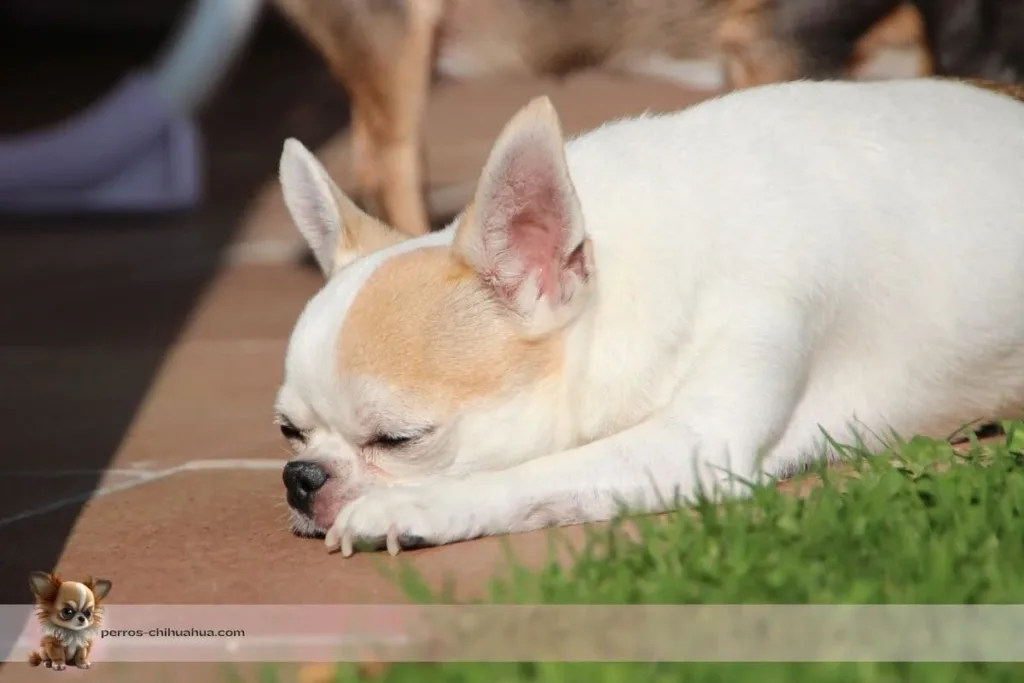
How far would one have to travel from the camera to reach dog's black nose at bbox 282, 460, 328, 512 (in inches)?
131

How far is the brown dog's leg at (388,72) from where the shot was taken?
244 inches

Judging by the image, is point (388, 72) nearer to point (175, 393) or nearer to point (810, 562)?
point (175, 393)

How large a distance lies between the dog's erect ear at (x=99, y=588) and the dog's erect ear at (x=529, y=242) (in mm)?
1003

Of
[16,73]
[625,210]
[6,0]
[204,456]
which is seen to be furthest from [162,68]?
[6,0]

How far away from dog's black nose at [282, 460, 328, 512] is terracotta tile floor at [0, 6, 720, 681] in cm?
10

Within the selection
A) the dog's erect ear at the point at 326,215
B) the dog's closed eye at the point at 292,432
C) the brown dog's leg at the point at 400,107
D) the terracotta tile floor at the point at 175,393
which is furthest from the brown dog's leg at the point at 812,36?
the dog's closed eye at the point at 292,432

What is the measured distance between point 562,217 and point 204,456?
4.74 ft

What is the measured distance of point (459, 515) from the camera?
320 centimetres

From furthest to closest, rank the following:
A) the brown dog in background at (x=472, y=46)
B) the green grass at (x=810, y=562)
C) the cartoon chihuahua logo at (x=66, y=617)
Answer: the brown dog in background at (x=472, y=46), the cartoon chihuahua logo at (x=66, y=617), the green grass at (x=810, y=562)

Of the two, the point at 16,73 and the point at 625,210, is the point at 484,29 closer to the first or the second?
the point at 625,210

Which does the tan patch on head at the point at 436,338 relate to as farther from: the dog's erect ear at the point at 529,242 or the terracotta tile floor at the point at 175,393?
the terracotta tile floor at the point at 175,393

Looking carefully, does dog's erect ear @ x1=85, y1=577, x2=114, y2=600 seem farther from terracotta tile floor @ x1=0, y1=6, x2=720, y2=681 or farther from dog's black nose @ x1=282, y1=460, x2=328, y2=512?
dog's black nose @ x1=282, y1=460, x2=328, y2=512

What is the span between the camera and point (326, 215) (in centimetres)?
386

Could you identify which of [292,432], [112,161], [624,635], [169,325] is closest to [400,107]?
[169,325]
